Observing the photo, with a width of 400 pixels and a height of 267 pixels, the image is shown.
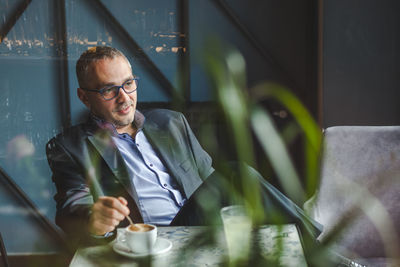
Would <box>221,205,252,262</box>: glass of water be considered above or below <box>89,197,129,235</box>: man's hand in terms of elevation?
above

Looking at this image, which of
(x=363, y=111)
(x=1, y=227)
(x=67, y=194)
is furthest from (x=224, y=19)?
(x=1, y=227)

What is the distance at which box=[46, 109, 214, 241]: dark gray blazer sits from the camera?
1.39m

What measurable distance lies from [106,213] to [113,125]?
3.12ft

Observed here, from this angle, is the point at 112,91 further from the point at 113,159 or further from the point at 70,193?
the point at 70,193

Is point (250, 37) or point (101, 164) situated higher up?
point (250, 37)

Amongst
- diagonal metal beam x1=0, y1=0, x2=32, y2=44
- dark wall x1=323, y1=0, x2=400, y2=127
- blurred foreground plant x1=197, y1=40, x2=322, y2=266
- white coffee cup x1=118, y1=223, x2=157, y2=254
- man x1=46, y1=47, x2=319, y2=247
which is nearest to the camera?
blurred foreground plant x1=197, y1=40, x2=322, y2=266

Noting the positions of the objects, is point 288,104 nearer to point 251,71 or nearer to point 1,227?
point 251,71

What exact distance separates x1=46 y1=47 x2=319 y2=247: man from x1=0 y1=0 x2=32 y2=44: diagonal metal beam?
53.9 inches

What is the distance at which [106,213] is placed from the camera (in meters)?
0.95

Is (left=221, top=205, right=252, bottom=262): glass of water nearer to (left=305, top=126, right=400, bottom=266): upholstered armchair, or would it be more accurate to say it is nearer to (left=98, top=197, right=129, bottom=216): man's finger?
(left=98, top=197, right=129, bottom=216): man's finger

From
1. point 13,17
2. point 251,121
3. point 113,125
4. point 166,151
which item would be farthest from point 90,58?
point 251,121

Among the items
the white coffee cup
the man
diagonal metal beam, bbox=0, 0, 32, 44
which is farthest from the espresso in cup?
diagonal metal beam, bbox=0, 0, 32, 44

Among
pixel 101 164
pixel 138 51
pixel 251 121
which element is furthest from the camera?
pixel 138 51

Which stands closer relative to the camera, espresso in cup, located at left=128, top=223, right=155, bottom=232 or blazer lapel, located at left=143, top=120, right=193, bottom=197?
espresso in cup, located at left=128, top=223, right=155, bottom=232
